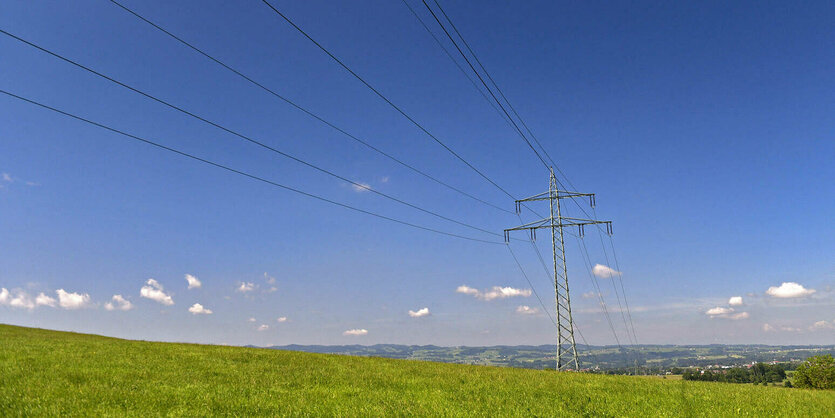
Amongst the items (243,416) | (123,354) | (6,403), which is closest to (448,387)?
(243,416)

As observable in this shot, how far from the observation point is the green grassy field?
492 inches

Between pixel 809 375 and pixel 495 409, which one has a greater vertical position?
pixel 495 409

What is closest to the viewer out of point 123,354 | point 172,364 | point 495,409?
point 495,409

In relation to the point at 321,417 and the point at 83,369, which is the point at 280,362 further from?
the point at 321,417

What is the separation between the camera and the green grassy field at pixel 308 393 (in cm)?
1250

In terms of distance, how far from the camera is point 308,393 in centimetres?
1530

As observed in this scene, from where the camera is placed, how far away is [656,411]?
14844 mm

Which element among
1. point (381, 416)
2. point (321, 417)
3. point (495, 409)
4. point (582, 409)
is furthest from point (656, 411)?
point (321, 417)

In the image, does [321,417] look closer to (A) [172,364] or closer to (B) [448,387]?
(B) [448,387]

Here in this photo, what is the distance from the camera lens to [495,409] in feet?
44.5

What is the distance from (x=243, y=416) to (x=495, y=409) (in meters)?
7.13

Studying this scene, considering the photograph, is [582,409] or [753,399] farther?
[753,399]

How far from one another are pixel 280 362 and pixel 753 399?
76.8ft

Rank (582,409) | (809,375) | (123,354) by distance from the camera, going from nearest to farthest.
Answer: (582,409)
(123,354)
(809,375)
